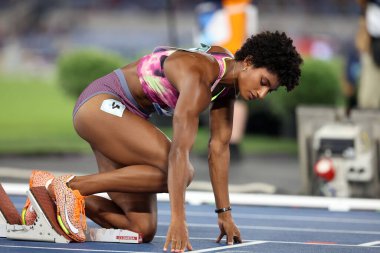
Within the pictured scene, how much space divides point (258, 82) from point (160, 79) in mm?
615

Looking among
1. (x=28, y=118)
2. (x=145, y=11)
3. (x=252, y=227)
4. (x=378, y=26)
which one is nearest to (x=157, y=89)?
(x=252, y=227)

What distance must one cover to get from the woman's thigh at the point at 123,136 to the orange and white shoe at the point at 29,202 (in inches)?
14.4

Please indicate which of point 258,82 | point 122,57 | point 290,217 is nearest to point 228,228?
point 258,82

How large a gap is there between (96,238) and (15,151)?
8.02 metres

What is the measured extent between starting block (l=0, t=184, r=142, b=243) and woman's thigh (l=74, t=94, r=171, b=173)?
44cm

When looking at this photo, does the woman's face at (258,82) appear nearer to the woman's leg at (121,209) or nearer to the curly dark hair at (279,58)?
the curly dark hair at (279,58)

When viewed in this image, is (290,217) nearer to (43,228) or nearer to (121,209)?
(121,209)

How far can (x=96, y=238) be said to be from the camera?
6.24 meters

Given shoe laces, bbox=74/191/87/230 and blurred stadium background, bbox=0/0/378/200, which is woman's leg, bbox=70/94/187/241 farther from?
blurred stadium background, bbox=0/0/378/200

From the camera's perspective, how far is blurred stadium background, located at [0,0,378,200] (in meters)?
14.1

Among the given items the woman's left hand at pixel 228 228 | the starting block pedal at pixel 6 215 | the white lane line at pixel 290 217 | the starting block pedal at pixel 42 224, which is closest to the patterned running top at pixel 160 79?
the woman's left hand at pixel 228 228

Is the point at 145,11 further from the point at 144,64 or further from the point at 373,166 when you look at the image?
the point at 144,64

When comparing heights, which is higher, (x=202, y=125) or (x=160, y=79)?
(x=202, y=125)

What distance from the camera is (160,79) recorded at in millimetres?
6066
